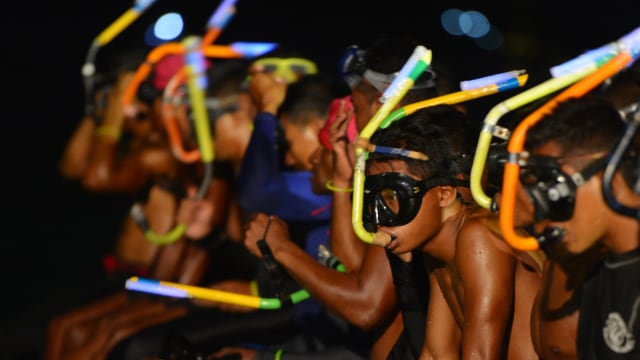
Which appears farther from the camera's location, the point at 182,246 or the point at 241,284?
the point at 182,246

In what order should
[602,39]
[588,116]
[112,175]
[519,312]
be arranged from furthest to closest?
1. [602,39]
2. [112,175]
3. [519,312]
4. [588,116]

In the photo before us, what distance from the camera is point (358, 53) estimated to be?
12.6 feet

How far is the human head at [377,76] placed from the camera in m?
3.65

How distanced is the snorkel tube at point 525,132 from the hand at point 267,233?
130 centimetres

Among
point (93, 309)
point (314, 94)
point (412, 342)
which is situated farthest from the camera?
point (93, 309)

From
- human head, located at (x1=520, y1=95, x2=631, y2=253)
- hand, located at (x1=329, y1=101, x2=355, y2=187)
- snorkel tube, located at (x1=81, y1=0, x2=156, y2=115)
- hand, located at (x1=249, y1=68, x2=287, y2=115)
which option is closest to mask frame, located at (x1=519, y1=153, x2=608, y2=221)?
human head, located at (x1=520, y1=95, x2=631, y2=253)

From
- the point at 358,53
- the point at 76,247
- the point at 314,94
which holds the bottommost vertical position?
the point at 76,247

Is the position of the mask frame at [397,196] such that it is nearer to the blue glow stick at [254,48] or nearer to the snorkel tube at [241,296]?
the snorkel tube at [241,296]

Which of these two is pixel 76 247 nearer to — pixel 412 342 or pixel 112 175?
pixel 112 175

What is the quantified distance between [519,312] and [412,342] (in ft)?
1.35

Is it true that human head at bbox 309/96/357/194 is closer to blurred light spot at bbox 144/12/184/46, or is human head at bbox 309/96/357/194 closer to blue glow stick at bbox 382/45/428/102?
blue glow stick at bbox 382/45/428/102

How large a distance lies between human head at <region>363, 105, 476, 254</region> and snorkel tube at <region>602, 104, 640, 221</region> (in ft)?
2.00

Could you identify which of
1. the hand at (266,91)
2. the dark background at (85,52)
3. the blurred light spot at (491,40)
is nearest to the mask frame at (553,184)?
the hand at (266,91)

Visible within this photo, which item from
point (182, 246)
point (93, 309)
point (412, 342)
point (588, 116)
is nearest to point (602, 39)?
point (182, 246)
